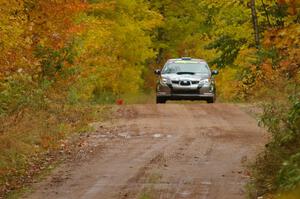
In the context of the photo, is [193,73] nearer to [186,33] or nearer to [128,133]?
[128,133]

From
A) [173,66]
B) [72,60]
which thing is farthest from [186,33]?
[72,60]

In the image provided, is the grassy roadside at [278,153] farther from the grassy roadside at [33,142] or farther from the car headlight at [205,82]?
the car headlight at [205,82]

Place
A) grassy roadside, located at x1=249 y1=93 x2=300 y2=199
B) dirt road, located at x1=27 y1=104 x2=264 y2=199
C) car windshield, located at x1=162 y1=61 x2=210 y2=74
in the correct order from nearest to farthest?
grassy roadside, located at x1=249 y1=93 x2=300 y2=199
dirt road, located at x1=27 y1=104 x2=264 y2=199
car windshield, located at x1=162 y1=61 x2=210 y2=74

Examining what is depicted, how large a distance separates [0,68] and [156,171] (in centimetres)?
443

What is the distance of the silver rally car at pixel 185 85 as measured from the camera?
85.1 ft

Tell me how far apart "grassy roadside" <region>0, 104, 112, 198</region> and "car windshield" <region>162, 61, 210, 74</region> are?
302 inches

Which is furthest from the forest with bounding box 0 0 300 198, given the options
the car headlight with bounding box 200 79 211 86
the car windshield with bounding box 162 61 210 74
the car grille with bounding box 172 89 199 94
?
the car grille with bounding box 172 89 199 94

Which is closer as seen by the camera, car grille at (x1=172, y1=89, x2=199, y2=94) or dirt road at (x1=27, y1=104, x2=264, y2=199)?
dirt road at (x1=27, y1=104, x2=264, y2=199)

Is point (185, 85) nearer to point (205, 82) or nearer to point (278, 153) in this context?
point (205, 82)

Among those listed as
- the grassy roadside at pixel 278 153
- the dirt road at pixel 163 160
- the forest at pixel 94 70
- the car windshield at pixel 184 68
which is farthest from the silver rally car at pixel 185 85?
the grassy roadside at pixel 278 153

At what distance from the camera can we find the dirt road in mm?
10711

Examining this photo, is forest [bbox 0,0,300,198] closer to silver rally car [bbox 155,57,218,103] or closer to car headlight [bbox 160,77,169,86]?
silver rally car [bbox 155,57,218,103]

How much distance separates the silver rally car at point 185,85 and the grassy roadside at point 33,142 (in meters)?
6.77

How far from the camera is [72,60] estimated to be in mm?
20859
